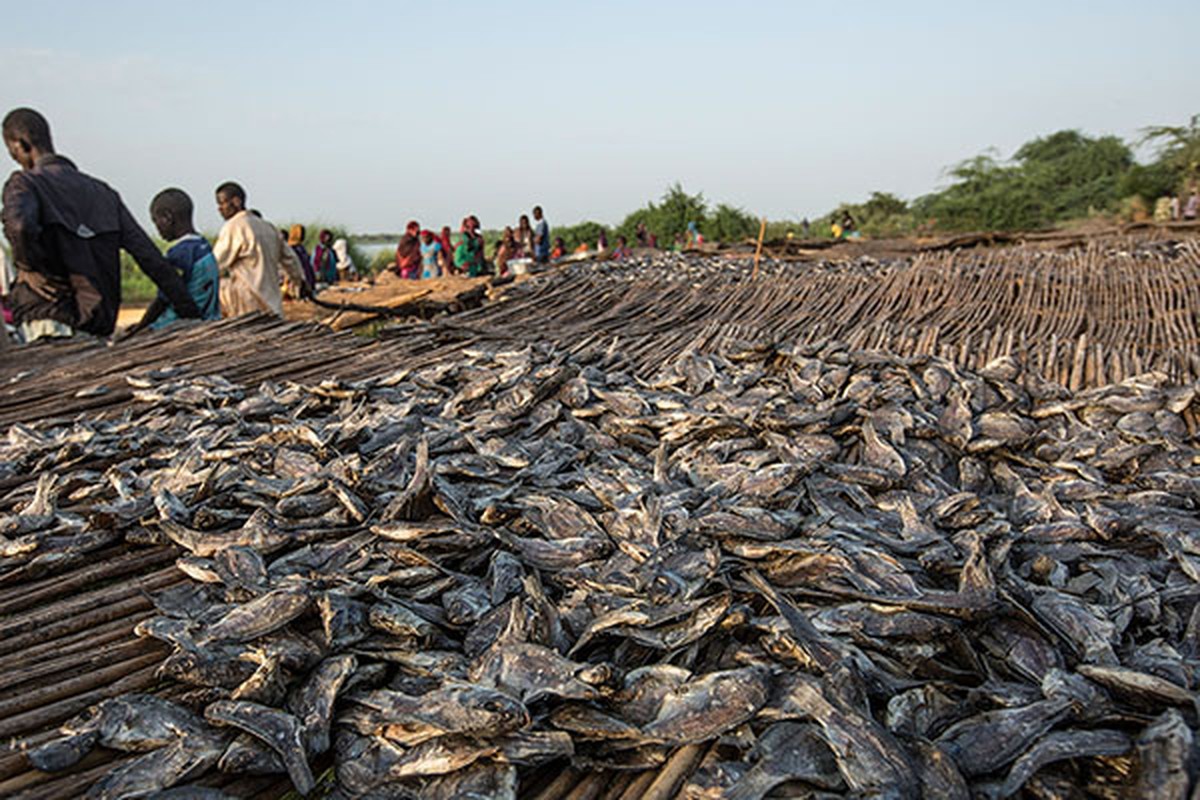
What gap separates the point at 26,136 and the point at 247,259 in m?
1.42

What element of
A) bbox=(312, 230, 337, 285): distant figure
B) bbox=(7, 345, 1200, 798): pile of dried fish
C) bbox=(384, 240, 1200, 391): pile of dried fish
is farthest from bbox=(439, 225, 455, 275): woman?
bbox=(7, 345, 1200, 798): pile of dried fish

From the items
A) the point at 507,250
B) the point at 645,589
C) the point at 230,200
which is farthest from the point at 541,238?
the point at 645,589

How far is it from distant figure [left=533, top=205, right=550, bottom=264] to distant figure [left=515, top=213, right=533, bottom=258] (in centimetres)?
27

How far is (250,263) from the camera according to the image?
18.2ft

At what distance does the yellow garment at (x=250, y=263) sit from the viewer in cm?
545

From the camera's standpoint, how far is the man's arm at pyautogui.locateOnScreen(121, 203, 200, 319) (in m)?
4.64

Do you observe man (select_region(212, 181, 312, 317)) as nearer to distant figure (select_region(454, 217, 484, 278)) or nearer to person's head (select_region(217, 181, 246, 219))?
person's head (select_region(217, 181, 246, 219))

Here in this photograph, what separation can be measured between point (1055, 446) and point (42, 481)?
3.65 metres

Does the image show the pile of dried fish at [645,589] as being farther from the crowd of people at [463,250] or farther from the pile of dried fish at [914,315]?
the crowd of people at [463,250]

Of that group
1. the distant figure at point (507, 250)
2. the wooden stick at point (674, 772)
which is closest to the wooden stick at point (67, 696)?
the wooden stick at point (674, 772)

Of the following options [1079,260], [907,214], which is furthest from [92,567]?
[907,214]

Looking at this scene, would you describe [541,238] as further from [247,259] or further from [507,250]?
[247,259]

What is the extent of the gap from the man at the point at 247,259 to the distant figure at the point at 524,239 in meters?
9.81

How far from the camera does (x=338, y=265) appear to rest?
1670 centimetres
